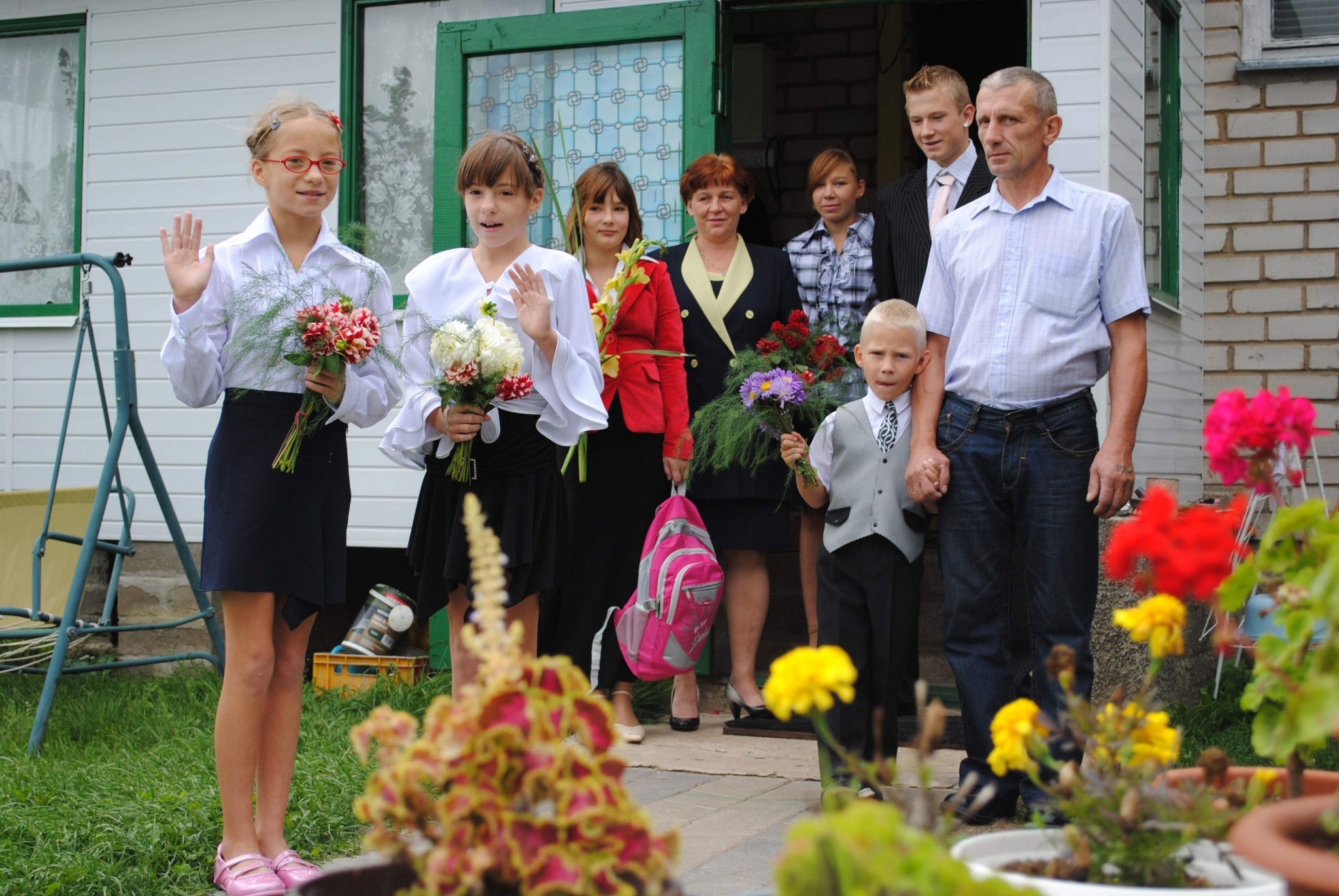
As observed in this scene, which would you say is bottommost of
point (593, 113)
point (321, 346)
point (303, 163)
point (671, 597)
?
point (671, 597)

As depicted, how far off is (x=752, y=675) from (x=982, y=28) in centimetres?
546

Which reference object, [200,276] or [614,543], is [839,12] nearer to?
[614,543]

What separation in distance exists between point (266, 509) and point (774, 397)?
1706 mm

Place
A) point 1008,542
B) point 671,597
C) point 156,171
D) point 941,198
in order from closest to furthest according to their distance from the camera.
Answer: point 1008,542, point 941,198, point 671,597, point 156,171

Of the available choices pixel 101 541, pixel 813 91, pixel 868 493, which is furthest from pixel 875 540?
pixel 813 91

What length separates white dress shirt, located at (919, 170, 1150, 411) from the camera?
362cm

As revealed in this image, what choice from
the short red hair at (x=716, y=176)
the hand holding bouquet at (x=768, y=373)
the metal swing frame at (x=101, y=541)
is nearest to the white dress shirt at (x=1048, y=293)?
the hand holding bouquet at (x=768, y=373)

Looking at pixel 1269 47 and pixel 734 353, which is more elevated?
pixel 1269 47

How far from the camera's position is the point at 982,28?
897 centimetres

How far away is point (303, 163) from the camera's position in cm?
327

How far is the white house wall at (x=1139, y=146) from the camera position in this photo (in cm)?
526

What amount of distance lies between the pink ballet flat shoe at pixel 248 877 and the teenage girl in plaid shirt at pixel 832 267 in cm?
249

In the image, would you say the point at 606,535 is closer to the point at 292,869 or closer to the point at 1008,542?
the point at 1008,542

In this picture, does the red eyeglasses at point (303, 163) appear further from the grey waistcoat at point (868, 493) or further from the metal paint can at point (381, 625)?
the metal paint can at point (381, 625)
